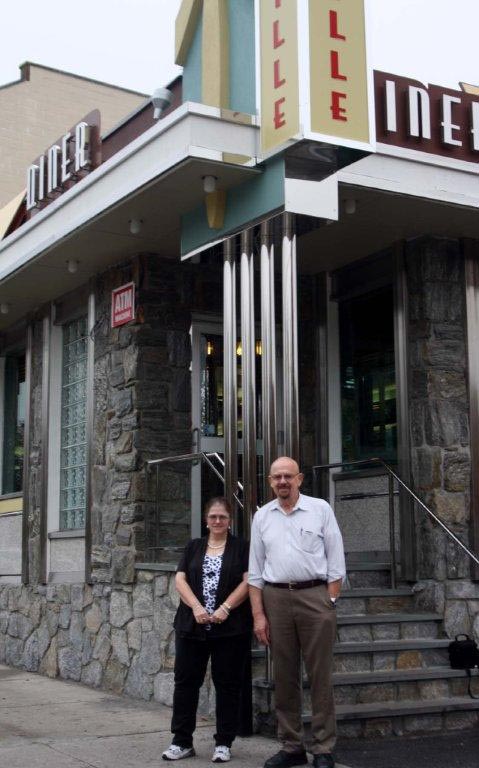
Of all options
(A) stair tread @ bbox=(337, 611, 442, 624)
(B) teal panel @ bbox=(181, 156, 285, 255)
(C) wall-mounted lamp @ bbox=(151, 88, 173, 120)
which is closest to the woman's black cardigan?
(A) stair tread @ bbox=(337, 611, 442, 624)

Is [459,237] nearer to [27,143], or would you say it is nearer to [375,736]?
[375,736]

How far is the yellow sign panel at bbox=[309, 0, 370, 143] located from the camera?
6.38m

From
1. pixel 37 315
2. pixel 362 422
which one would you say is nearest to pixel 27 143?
pixel 37 315

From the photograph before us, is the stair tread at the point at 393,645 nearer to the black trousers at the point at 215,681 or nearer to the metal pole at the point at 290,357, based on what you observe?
the black trousers at the point at 215,681

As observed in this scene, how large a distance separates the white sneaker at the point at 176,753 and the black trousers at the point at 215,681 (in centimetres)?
2

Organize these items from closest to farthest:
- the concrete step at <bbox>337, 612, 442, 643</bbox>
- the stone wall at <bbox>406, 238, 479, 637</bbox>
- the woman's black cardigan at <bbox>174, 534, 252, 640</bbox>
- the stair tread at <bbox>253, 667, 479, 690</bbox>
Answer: the woman's black cardigan at <bbox>174, 534, 252, 640</bbox>
the stair tread at <bbox>253, 667, 479, 690</bbox>
the concrete step at <bbox>337, 612, 442, 643</bbox>
the stone wall at <bbox>406, 238, 479, 637</bbox>

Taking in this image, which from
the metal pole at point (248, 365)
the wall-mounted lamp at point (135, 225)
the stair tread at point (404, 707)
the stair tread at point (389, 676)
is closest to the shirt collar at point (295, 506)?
the metal pole at point (248, 365)

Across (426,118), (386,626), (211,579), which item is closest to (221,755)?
(211,579)

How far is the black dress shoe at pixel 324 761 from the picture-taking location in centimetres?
548

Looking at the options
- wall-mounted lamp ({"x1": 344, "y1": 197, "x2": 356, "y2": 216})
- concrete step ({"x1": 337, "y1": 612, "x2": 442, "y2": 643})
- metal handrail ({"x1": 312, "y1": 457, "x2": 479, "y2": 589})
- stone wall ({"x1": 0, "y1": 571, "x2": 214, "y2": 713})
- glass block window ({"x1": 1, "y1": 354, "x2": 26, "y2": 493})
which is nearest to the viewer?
concrete step ({"x1": 337, "y1": 612, "x2": 442, "y2": 643})

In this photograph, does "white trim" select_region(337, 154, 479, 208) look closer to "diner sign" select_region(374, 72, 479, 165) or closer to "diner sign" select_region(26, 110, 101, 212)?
"diner sign" select_region(374, 72, 479, 165)

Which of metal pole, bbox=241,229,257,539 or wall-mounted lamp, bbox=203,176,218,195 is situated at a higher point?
wall-mounted lamp, bbox=203,176,218,195

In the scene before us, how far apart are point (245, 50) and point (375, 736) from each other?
4549 mm

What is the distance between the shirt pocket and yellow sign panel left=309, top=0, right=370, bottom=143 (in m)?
2.43
